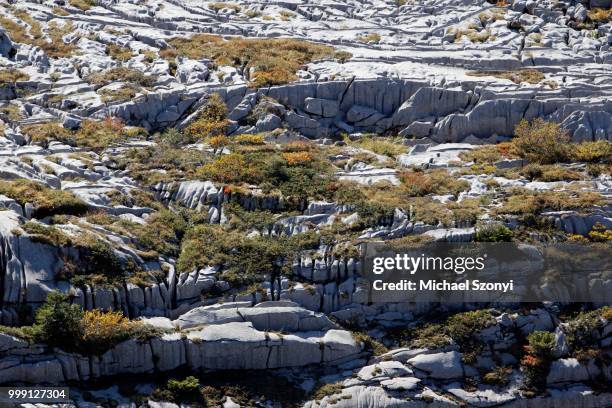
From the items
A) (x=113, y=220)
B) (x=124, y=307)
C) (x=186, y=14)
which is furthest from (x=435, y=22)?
(x=124, y=307)

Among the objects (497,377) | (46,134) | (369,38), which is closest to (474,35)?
(369,38)

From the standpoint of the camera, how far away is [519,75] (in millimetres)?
57031

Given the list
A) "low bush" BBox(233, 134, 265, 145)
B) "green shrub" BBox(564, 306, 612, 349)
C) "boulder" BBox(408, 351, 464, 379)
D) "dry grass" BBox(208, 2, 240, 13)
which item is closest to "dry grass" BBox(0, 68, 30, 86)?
"low bush" BBox(233, 134, 265, 145)

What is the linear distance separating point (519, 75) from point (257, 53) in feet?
71.5

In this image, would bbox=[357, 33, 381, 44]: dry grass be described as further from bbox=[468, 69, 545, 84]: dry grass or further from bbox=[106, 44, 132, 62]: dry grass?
bbox=[106, 44, 132, 62]: dry grass

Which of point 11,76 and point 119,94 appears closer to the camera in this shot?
point 119,94

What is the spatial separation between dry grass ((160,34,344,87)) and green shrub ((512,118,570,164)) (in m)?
18.3

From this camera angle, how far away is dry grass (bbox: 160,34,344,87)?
57.7 m

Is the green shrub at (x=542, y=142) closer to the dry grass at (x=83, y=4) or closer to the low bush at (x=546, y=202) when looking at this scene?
the low bush at (x=546, y=202)

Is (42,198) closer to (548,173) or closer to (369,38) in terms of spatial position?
(548,173)

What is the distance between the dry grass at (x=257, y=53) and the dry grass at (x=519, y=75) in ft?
42.3

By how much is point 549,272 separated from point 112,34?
4620cm

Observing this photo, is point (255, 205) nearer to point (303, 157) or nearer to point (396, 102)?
point (303, 157)

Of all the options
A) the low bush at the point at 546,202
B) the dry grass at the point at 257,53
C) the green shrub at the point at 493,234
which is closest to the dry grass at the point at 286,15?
the dry grass at the point at 257,53
